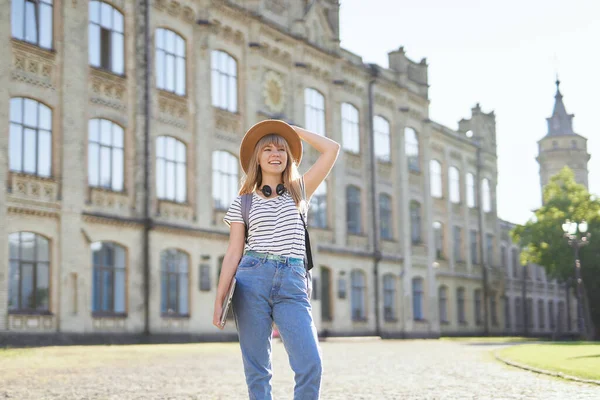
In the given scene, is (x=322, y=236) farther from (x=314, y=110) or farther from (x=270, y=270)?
(x=270, y=270)

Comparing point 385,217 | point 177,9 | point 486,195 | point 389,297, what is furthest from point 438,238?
point 177,9

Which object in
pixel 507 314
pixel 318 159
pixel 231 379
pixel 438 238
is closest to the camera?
pixel 318 159

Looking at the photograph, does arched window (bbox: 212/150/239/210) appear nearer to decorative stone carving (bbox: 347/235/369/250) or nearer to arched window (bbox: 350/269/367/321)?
decorative stone carving (bbox: 347/235/369/250)

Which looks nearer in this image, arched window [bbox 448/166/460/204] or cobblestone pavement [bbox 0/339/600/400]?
cobblestone pavement [bbox 0/339/600/400]

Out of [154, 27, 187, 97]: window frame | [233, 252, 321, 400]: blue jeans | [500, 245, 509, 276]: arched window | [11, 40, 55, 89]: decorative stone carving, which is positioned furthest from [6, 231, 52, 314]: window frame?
[500, 245, 509, 276]: arched window

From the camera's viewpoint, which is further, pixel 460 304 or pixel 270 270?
pixel 460 304

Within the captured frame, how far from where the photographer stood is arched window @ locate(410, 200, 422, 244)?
152ft

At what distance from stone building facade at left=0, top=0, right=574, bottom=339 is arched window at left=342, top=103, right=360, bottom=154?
3.5 inches

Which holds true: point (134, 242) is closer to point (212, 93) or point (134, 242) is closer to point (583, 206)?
point (212, 93)

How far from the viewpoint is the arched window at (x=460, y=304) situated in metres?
51.1

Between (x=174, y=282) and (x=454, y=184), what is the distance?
2579cm

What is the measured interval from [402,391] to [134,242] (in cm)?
1861

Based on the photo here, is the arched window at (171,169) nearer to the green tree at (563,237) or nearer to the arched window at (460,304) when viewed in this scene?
the green tree at (563,237)

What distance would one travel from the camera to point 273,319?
17.9 feet
